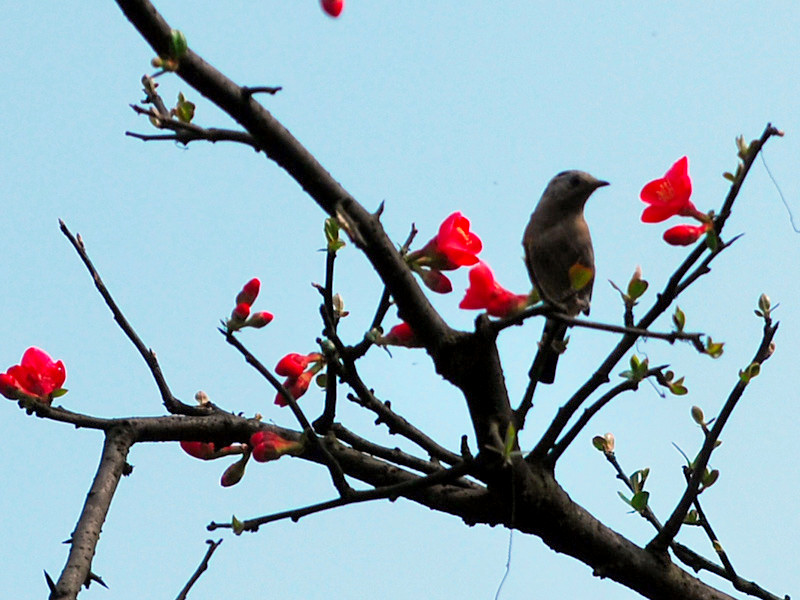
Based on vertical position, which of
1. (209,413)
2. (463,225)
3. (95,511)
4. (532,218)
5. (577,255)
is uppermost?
(532,218)

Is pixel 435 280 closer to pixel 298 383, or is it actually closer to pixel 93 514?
pixel 298 383

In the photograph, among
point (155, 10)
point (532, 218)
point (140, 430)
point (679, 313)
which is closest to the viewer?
point (155, 10)

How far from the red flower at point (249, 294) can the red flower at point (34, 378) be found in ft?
2.40

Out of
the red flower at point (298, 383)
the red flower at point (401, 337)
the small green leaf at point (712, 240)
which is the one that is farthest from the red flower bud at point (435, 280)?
the small green leaf at point (712, 240)

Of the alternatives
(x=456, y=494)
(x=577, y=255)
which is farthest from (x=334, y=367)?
(x=577, y=255)

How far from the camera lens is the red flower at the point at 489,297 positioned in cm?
296

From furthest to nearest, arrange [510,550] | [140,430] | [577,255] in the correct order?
[577,255], [140,430], [510,550]

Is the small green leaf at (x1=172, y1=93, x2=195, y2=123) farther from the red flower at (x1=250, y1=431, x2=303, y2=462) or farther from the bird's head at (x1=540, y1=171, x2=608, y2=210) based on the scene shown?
the bird's head at (x1=540, y1=171, x2=608, y2=210)

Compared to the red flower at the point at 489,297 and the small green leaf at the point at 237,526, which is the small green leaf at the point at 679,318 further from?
the small green leaf at the point at 237,526

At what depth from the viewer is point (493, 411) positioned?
3219mm

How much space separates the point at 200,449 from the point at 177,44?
1.94 m

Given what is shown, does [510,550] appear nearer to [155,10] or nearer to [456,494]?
[456,494]

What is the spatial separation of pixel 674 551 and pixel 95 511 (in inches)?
96.2

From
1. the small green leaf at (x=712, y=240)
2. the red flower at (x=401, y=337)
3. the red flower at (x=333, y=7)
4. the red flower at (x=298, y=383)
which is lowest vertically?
the red flower at (x=401, y=337)
